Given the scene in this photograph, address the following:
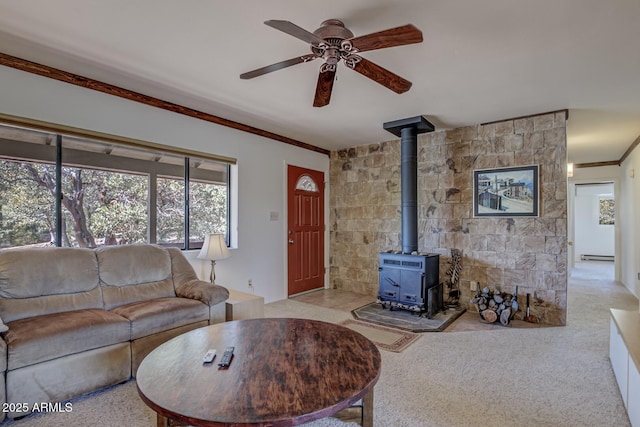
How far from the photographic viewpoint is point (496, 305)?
3887 mm

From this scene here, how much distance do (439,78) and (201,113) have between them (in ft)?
8.50

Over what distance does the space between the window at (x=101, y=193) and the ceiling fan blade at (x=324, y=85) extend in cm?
184

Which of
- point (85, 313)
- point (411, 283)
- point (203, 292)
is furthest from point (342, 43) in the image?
point (411, 283)

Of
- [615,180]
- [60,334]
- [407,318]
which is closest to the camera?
[60,334]

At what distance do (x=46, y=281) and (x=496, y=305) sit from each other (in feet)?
14.5

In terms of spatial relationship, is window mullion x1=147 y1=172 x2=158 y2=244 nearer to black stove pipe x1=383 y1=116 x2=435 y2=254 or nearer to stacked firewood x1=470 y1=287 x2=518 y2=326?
black stove pipe x1=383 y1=116 x2=435 y2=254

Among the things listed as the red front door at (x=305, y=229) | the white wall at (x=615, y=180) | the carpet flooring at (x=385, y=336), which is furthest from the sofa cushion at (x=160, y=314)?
the white wall at (x=615, y=180)

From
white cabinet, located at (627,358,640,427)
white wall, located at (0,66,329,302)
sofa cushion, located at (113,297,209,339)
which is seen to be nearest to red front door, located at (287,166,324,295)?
white wall, located at (0,66,329,302)

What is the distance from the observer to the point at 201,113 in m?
3.82

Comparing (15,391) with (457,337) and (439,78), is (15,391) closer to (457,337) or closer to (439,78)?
(457,337)

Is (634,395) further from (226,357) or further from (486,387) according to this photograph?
(226,357)

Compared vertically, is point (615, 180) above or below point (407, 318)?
above

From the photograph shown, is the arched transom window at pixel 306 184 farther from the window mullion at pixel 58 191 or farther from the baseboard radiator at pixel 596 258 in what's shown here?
the baseboard radiator at pixel 596 258

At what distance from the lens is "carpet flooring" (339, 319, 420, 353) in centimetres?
312
